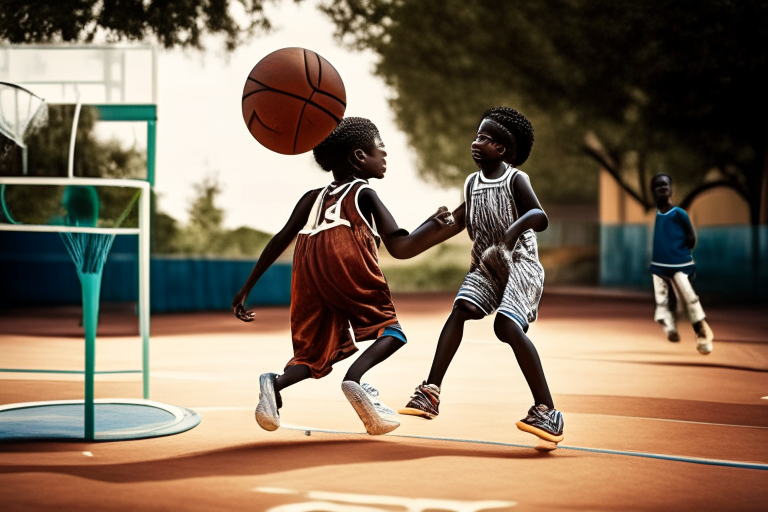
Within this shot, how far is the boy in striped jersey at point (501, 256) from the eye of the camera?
16.7ft

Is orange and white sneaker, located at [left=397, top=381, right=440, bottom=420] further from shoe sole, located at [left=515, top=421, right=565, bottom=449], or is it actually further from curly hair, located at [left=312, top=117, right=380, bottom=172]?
curly hair, located at [left=312, top=117, right=380, bottom=172]

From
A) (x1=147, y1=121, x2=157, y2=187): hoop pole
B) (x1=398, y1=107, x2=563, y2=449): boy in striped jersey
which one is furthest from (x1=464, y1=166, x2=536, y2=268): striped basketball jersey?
(x1=147, y1=121, x2=157, y2=187): hoop pole

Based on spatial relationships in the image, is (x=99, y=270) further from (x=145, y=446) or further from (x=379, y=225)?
(x=379, y=225)

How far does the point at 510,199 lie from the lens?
539 centimetres

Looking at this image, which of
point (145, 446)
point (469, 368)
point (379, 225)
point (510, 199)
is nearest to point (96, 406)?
point (145, 446)

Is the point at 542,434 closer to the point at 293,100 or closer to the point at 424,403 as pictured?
the point at 424,403

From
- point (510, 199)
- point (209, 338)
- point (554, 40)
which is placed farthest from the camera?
point (554, 40)

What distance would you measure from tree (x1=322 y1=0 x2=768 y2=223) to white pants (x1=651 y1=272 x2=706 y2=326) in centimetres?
1211

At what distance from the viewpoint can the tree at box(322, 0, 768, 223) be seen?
21.5 metres

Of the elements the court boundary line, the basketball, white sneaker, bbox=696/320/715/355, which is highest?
the basketball

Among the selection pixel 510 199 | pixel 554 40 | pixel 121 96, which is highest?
pixel 554 40

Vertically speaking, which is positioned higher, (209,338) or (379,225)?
(379,225)

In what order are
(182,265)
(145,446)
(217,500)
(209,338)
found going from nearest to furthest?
(217,500), (145,446), (209,338), (182,265)

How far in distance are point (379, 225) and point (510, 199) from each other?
817mm
